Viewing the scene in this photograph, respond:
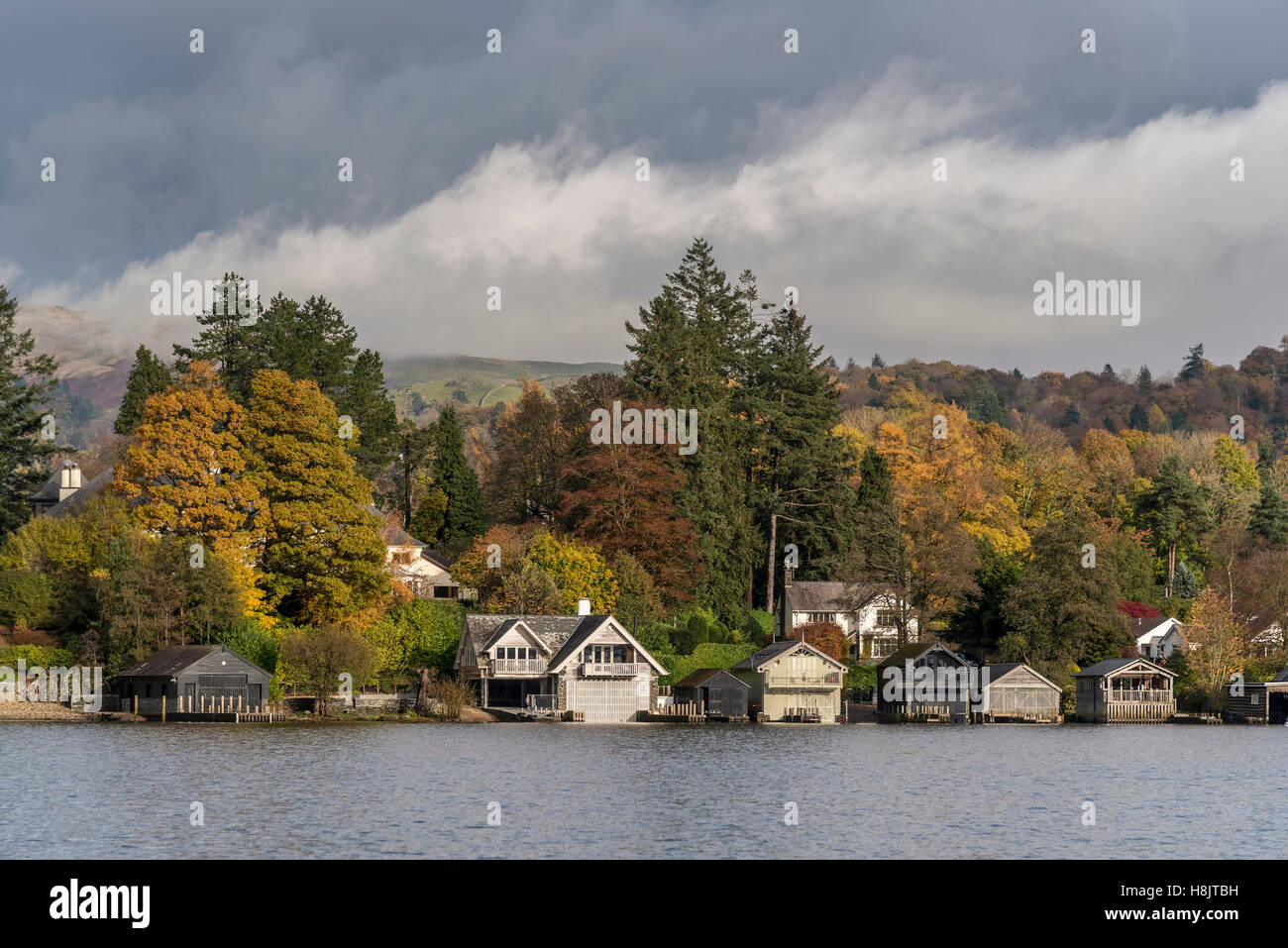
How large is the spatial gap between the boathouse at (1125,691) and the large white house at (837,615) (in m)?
12.9

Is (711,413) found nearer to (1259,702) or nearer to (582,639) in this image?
(582,639)

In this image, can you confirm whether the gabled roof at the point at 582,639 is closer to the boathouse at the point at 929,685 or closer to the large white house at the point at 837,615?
the boathouse at the point at 929,685

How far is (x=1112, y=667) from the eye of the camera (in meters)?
99.0

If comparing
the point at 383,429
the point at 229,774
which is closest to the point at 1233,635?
the point at 383,429

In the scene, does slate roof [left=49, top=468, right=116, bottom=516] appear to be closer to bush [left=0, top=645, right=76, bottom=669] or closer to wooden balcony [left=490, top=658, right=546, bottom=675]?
bush [left=0, top=645, right=76, bottom=669]

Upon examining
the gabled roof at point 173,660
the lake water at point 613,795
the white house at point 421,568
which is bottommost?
the lake water at point 613,795

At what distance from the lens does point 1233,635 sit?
101m

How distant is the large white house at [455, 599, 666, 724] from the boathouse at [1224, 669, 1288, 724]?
4054 centimetres

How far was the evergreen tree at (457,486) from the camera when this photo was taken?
382 feet

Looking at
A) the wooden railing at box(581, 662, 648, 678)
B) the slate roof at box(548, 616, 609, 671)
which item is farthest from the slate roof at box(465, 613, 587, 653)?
the wooden railing at box(581, 662, 648, 678)

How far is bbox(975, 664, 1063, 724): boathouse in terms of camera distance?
98500 mm

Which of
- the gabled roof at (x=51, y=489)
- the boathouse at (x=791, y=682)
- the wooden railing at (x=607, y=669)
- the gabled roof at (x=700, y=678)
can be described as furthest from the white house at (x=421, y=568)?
the gabled roof at (x=51, y=489)

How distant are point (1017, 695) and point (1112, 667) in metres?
6.56
